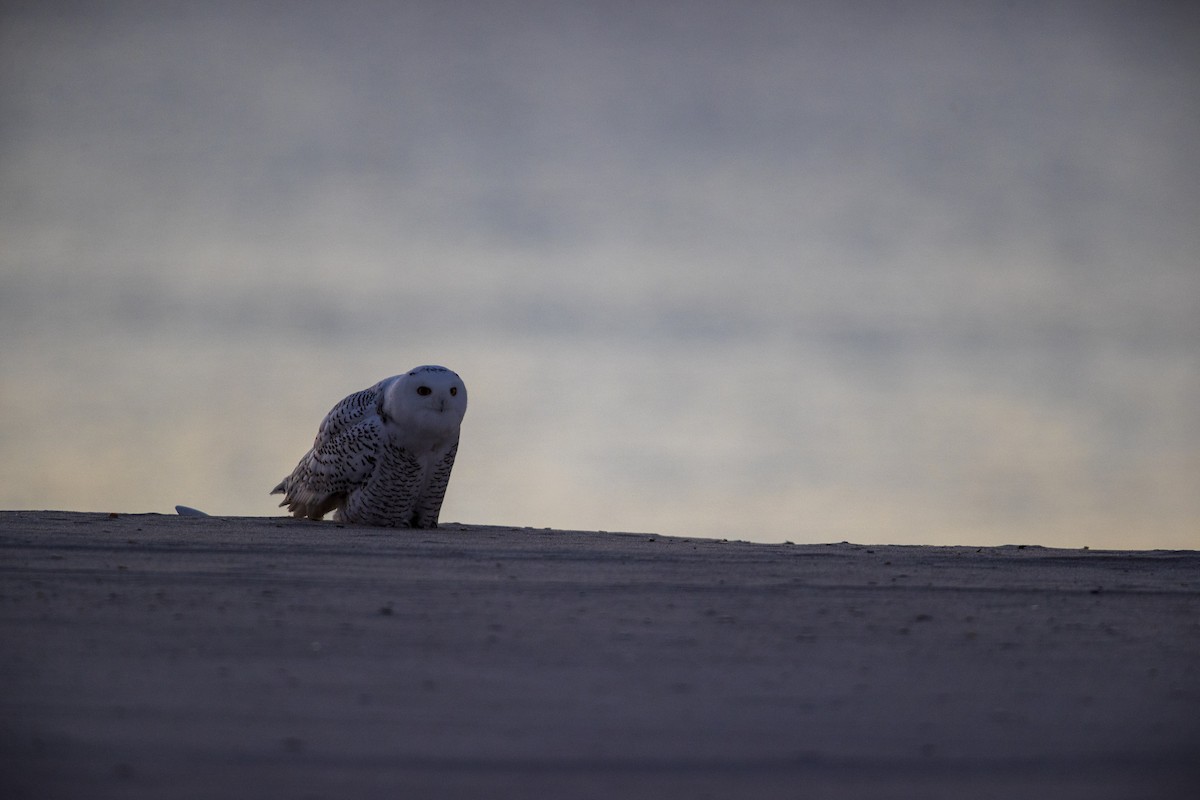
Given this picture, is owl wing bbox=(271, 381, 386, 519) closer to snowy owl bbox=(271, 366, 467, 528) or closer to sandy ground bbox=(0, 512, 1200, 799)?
snowy owl bbox=(271, 366, 467, 528)

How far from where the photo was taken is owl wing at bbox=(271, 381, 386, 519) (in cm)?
716

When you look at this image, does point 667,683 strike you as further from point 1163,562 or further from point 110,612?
point 1163,562

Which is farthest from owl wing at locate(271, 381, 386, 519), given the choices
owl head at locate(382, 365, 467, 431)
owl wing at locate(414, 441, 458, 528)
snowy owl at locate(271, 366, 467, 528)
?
owl wing at locate(414, 441, 458, 528)

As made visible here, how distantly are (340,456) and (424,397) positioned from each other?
77 cm

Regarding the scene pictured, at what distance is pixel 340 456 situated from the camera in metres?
7.31

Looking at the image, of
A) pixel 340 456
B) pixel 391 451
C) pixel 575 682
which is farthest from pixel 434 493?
pixel 575 682

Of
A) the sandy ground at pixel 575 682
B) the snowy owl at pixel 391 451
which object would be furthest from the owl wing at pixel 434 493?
the sandy ground at pixel 575 682

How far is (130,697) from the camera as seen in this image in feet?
8.07

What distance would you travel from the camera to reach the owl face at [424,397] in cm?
691

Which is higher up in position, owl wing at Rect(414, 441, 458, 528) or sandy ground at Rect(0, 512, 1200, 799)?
owl wing at Rect(414, 441, 458, 528)

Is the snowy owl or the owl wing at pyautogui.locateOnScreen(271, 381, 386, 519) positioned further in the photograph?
the owl wing at pyautogui.locateOnScreen(271, 381, 386, 519)

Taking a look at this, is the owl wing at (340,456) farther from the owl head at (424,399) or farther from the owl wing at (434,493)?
the owl wing at (434,493)

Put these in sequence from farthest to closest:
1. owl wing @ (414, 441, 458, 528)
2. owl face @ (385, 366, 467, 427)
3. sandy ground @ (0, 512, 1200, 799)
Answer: owl wing @ (414, 441, 458, 528)
owl face @ (385, 366, 467, 427)
sandy ground @ (0, 512, 1200, 799)

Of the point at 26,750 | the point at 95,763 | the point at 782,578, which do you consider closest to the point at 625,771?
the point at 95,763
